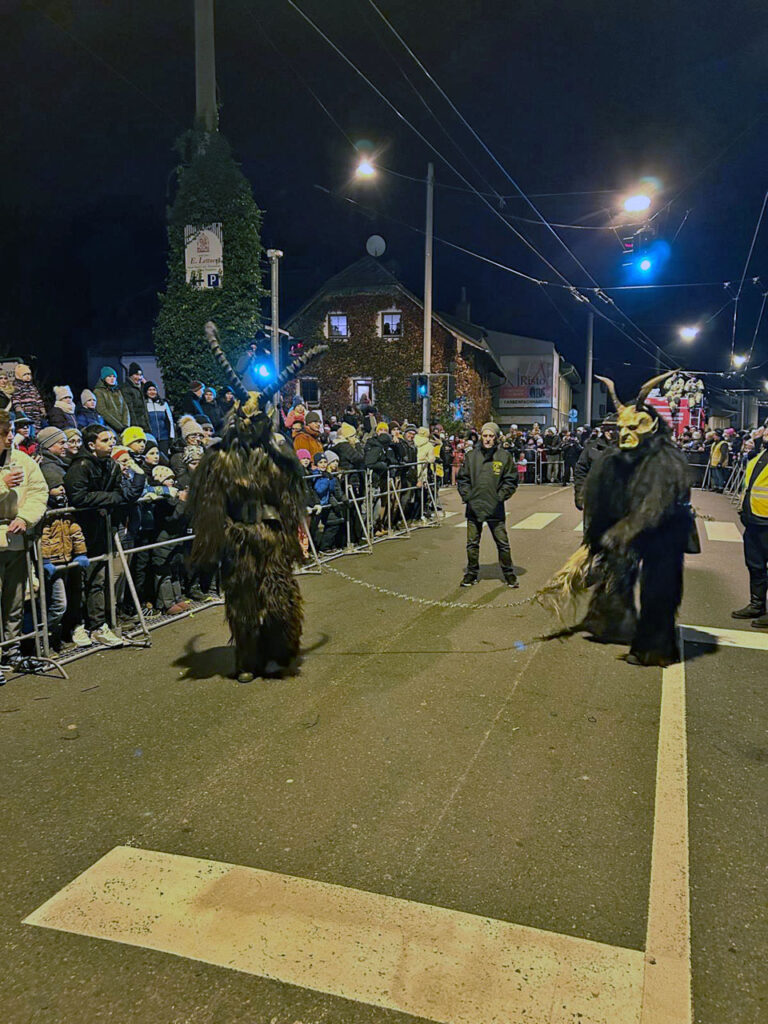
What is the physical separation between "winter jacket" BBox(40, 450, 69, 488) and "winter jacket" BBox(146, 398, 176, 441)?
18.5ft

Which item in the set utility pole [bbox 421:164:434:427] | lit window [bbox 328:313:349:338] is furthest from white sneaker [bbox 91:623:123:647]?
lit window [bbox 328:313:349:338]

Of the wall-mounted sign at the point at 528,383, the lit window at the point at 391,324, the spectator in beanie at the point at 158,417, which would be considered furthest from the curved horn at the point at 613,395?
the wall-mounted sign at the point at 528,383

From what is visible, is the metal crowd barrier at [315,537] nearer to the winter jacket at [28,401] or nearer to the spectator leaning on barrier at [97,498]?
the spectator leaning on barrier at [97,498]

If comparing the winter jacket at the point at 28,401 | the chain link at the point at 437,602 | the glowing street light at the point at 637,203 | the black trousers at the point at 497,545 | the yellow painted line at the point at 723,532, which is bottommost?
the chain link at the point at 437,602

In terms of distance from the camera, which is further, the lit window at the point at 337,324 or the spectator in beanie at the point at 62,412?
the lit window at the point at 337,324

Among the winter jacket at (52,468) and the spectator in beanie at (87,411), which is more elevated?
the spectator in beanie at (87,411)

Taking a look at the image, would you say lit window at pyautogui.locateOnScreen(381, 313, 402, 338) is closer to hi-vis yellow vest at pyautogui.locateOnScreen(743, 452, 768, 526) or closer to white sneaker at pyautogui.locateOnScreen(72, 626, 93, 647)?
hi-vis yellow vest at pyautogui.locateOnScreen(743, 452, 768, 526)

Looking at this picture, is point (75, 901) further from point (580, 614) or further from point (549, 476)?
point (549, 476)

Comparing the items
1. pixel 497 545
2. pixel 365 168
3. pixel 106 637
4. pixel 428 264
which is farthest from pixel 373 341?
pixel 106 637

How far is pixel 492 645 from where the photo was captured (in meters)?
6.79

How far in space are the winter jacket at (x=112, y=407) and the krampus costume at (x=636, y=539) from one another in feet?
24.1

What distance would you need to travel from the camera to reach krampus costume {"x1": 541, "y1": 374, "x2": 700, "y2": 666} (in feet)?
20.0

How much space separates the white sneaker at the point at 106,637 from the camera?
684 centimetres

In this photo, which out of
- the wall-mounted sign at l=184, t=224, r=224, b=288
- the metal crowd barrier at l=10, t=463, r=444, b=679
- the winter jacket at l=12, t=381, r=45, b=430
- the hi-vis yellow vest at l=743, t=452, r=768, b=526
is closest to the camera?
the metal crowd barrier at l=10, t=463, r=444, b=679
